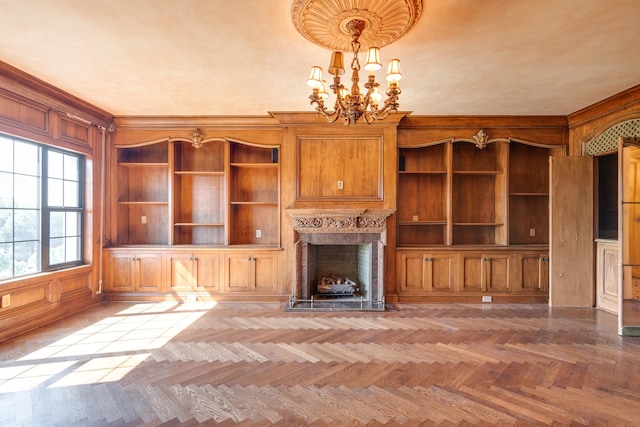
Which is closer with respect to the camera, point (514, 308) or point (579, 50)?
point (579, 50)

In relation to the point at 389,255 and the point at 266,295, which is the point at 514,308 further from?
the point at 266,295

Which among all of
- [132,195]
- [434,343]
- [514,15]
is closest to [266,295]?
[434,343]

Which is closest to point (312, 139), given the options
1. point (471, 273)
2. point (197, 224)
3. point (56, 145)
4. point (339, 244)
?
point (339, 244)

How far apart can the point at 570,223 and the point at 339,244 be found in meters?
3.27

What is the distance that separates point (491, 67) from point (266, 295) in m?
3.97

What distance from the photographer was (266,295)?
4.55 metres

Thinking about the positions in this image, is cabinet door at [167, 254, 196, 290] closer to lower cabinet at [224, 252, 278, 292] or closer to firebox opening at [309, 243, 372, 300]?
lower cabinet at [224, 252, 278, 292]

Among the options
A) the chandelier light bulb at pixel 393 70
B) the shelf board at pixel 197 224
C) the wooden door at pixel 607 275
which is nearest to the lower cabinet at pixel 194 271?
the shelf board at pixel 197 224

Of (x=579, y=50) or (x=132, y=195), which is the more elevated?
(x=579, y=50)

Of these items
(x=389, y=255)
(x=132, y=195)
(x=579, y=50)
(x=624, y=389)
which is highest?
(x=579, y=50)

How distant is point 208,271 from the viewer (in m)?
4.57

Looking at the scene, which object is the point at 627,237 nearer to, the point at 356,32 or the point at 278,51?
the point at 356,32

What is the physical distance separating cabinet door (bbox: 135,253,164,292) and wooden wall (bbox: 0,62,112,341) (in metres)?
0.54

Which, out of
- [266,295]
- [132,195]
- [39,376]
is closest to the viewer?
[39,376]
